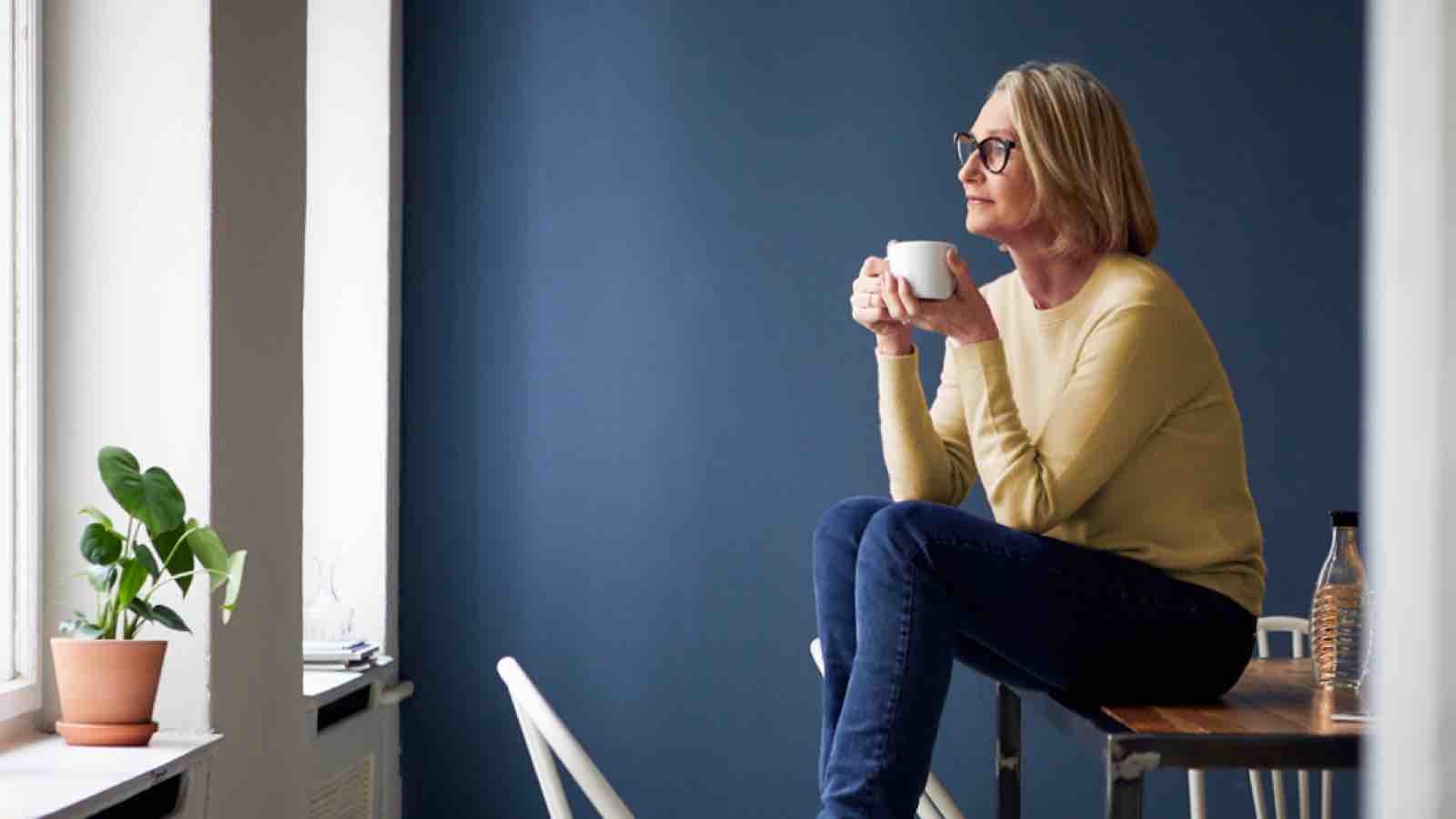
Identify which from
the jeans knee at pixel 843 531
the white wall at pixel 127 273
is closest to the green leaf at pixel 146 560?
the white wall at pixel 127 273

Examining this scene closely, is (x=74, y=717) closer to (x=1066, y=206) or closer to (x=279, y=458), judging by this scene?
(x=279, y=458)

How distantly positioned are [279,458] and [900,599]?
1.31 m

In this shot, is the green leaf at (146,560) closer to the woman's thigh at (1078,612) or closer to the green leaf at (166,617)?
the green leaf at (166,617)

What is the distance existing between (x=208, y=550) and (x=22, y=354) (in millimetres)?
437

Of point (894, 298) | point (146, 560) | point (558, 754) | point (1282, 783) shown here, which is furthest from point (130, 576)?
point (1282, 783)

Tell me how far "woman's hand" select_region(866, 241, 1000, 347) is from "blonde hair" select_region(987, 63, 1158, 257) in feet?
0.55

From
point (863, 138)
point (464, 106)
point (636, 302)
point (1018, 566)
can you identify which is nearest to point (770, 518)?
point (636, 302)

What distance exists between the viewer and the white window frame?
2.10m

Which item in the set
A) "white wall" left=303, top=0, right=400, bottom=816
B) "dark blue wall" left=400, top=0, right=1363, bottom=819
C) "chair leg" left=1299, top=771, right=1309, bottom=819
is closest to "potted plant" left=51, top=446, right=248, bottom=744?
"white wall" left=303, top=0, right=400, bottom=816

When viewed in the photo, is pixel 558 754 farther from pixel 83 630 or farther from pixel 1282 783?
pixel 1282 783

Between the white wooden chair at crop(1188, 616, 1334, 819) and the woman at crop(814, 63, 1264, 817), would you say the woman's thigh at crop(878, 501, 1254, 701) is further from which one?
the white wooden chair at crop(1188, 616, 1334, 819)

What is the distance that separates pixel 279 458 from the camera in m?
2.39

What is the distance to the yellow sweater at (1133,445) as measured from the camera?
1516mm

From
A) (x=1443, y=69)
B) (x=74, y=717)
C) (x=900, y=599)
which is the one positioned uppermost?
(x=1443, y=69)
